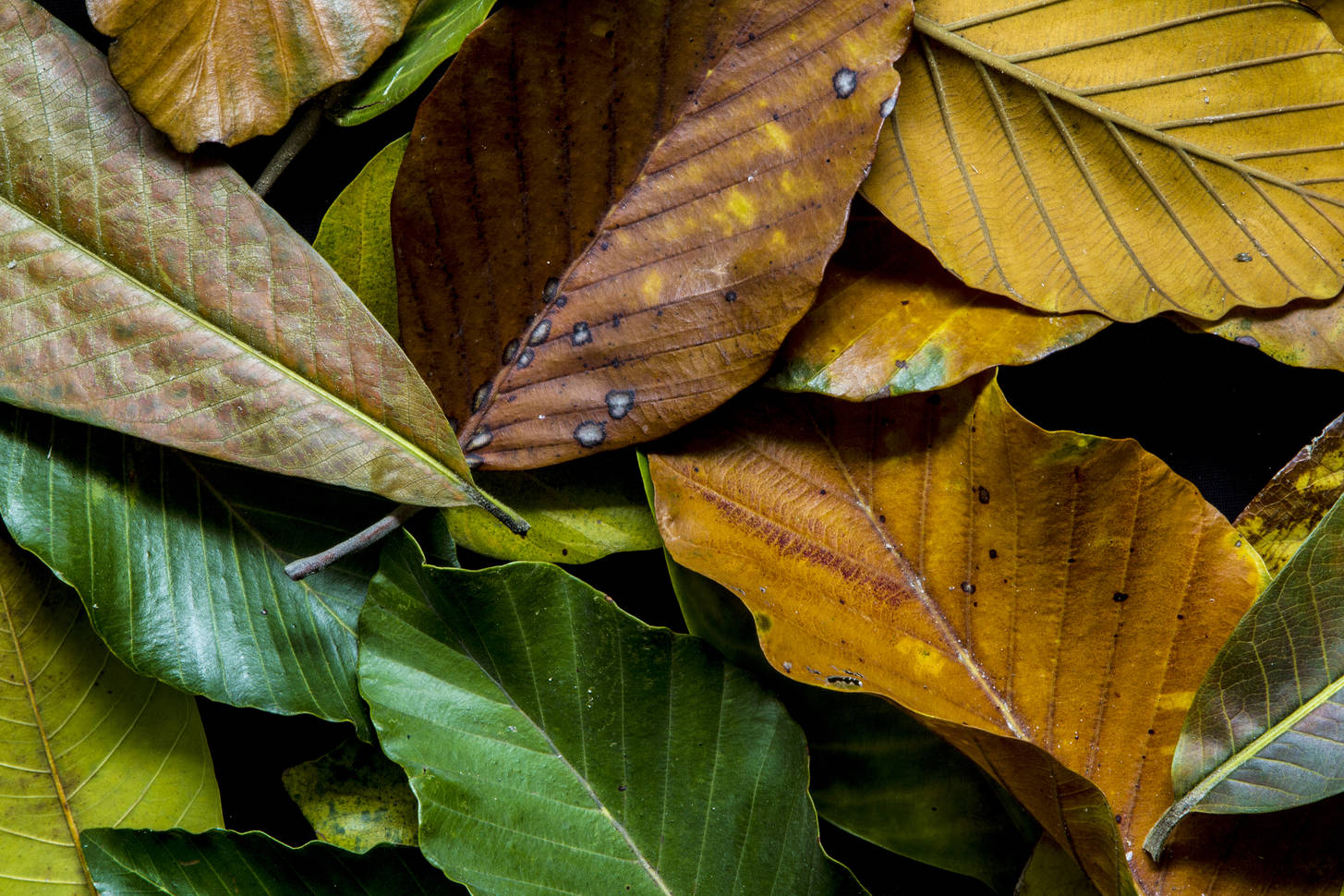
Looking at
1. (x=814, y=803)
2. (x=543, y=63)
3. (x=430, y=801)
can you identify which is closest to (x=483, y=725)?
(x=430, y=801)

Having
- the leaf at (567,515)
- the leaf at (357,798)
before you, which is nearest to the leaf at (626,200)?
the leaf at (567,515)

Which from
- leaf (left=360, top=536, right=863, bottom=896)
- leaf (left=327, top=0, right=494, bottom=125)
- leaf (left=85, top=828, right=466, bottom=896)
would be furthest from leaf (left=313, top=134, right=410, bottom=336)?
leaf (left=85, top=828, right=466, bottom=896)

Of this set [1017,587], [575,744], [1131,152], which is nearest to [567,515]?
[575,744]

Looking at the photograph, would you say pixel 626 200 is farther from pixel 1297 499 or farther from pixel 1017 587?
pixel 1297 499

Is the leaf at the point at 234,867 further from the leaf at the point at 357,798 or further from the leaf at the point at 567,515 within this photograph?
the leaf at the point at 567,515

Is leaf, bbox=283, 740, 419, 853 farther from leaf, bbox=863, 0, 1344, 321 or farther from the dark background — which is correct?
leaf, bbox=863, 0, 1344, 321
